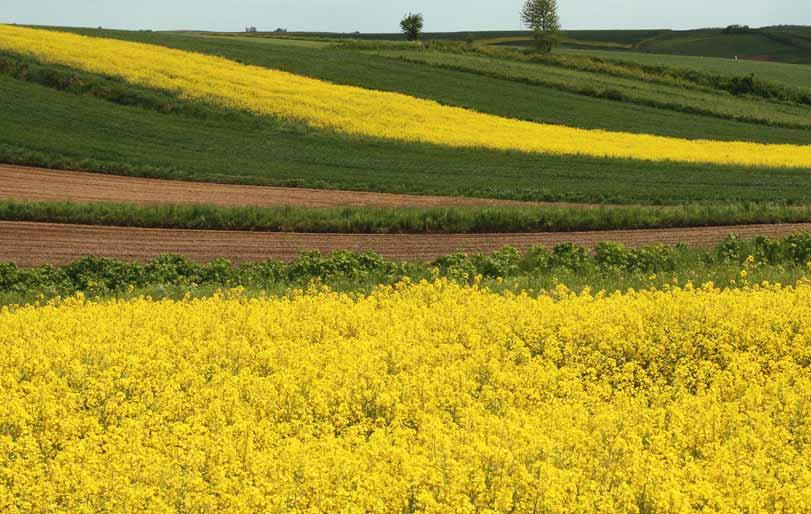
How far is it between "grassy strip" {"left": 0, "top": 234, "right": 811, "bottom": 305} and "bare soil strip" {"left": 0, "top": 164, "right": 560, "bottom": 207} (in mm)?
8275

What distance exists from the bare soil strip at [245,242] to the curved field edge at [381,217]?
0.48 meters

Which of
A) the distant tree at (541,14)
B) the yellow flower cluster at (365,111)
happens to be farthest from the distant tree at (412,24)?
the yellow flower cluster at (365,111)

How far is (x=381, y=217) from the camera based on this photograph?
24062mm

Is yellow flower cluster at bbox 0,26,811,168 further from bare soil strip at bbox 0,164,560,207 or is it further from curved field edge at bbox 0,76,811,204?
bare soil strip at bbox 0,164,560,207

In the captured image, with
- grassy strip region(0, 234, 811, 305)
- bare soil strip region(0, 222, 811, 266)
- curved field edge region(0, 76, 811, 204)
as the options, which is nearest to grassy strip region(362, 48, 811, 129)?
curved field edge region(0, 76, 811, 204)

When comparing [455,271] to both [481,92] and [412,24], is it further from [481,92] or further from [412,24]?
[412,24]

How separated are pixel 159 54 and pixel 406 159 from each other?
71.2 ft

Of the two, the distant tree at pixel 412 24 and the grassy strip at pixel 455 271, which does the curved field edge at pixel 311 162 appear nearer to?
the grassy strip at pixel 455 271

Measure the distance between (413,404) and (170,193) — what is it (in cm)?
1982

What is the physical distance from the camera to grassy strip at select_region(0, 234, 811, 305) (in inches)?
615

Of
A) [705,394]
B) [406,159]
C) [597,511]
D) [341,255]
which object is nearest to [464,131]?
[406,159]

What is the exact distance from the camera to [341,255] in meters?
18.3

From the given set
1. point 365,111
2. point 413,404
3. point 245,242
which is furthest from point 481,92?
point 413,404

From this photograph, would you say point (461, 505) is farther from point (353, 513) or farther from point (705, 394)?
point (705, 394)
